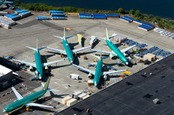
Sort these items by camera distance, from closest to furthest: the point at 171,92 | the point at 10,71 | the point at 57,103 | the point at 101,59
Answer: the point at 171,92, the point at 57,103, the point at 10,71, the point at 101,59

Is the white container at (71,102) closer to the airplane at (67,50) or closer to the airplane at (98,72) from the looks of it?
the airplane at (98,72)

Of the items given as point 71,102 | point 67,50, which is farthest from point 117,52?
point 71,102

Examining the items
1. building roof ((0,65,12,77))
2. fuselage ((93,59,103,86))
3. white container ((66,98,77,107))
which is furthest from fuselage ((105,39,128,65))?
building roof ((0,65,12,77))

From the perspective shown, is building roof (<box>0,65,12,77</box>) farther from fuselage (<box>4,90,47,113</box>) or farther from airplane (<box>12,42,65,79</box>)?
fuselage (<box>4,90,47,113</box>)

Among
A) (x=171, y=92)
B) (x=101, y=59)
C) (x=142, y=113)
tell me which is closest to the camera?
(x=142, y=113)

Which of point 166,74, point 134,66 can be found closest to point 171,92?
point 166,74

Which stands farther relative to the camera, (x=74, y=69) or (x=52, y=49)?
(x=52, y=49)

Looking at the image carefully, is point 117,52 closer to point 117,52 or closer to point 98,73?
point 117,52

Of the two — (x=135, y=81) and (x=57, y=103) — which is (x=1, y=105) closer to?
(x=57, y=103)
